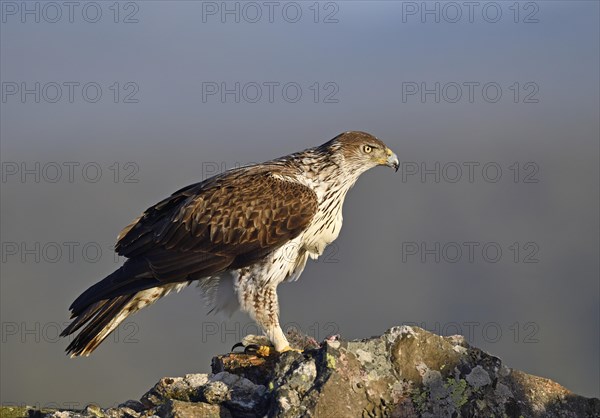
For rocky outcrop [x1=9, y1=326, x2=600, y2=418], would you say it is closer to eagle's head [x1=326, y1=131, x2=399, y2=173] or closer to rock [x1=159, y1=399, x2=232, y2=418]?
rock [x1=159, y1=399, x2=232, y2=418]

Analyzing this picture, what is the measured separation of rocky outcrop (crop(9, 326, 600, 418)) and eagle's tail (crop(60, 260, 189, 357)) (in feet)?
6.81

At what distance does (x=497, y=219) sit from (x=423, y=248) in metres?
12.0

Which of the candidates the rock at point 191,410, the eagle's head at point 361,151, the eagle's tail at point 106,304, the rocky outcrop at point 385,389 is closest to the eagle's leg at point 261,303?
the eagle's tail at point 106,304

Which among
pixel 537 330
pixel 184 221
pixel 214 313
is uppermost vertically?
pixel 184 221

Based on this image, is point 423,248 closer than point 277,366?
No

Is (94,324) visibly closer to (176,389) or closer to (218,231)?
(218,231)

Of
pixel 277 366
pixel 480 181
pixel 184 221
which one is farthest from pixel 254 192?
pixel 480 181

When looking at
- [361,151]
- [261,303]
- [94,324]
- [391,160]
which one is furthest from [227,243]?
[391,160]

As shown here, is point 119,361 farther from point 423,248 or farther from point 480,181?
point 480,181

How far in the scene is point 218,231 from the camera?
1082cm

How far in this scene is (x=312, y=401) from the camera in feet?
24.3

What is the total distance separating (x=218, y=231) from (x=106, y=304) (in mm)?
1309

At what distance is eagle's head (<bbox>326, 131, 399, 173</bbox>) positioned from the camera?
11422 millimetres

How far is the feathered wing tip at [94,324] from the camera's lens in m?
10.3
